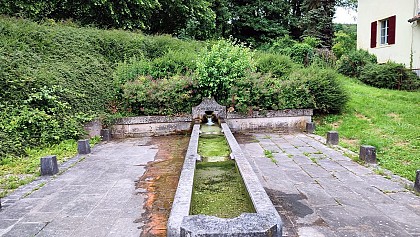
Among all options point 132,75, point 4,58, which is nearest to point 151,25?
point 132,75

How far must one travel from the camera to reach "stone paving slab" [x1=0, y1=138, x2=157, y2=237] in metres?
3.10

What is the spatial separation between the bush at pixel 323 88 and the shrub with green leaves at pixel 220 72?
1.55 meters


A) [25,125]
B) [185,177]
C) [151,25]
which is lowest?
[185,177]

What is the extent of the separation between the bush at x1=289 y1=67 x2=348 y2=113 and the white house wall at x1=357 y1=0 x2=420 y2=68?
6982 mm

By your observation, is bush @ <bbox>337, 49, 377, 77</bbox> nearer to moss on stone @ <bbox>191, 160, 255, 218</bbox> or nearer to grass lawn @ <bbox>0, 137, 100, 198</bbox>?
moss on stone @ <bbox>191, 160, 255, 218</bbox>

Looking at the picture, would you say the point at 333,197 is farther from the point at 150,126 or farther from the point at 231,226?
the point at 150,126

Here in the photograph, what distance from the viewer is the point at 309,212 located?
338cm

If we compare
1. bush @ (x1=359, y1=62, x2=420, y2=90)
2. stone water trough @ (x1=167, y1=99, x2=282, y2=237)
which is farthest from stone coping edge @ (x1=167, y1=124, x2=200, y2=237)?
bush @ (x1=359, y1=62, x2=420, y2=90)

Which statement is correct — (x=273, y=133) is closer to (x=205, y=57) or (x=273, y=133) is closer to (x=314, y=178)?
(x=205, y=57)

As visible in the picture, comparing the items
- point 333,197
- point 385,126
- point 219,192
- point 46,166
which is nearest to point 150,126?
point 46,166

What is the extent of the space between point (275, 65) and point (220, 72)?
2485 millimetres

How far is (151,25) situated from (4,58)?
10405mm

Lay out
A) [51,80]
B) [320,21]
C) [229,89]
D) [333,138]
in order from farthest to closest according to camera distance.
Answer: [320,21] < [229,89] < [51,80] < [333,138]

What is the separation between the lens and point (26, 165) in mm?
5395
